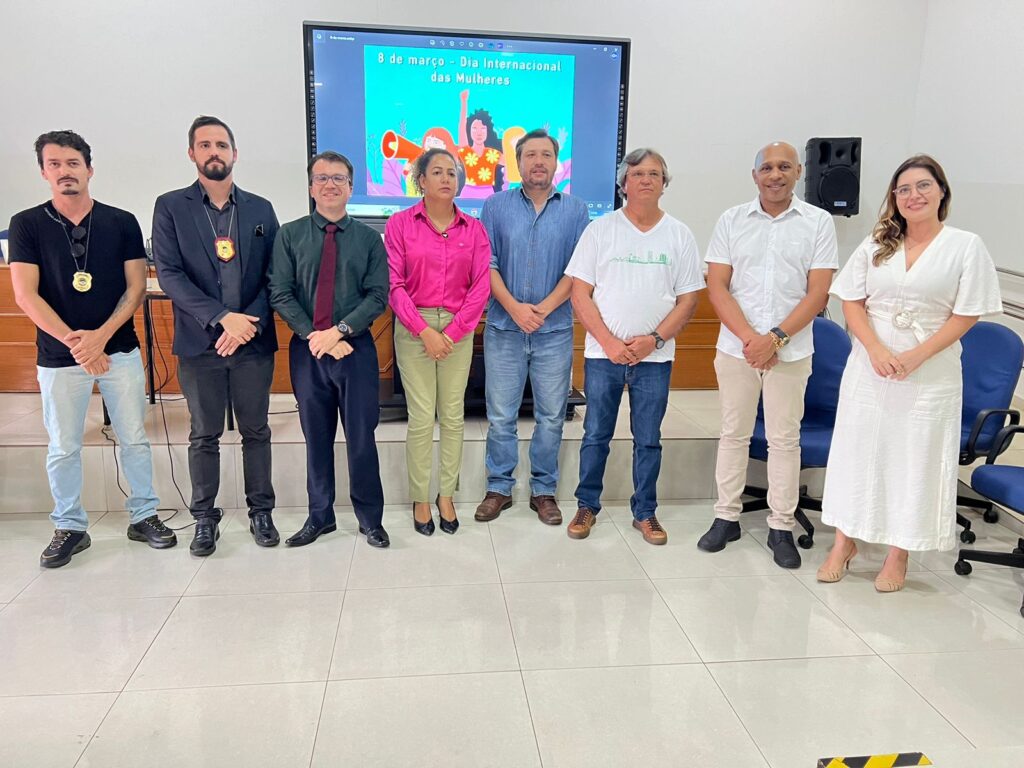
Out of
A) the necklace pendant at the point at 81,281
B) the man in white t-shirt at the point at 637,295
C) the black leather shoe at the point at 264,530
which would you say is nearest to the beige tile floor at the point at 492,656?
the black leather shoe at the point at 264,530

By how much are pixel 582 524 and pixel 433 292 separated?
50.1 inches

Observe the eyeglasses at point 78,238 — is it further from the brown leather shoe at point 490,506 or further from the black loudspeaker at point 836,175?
the black loudspeaker at point 836,175

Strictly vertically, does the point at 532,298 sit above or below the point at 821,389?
above

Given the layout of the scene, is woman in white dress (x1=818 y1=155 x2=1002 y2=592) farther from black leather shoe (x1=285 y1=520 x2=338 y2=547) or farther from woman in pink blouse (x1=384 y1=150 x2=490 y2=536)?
black leather shoe (x1=285 y1=520 x2=338 y2=547)

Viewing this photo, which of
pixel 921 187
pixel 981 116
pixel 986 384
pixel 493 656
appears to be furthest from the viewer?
pixel 981 116

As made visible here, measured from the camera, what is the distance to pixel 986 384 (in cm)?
345

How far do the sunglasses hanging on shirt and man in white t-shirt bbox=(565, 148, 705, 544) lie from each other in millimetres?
2005

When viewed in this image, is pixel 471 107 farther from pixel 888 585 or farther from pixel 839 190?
pixel 888 585

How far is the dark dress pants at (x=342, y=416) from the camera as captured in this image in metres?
3.04

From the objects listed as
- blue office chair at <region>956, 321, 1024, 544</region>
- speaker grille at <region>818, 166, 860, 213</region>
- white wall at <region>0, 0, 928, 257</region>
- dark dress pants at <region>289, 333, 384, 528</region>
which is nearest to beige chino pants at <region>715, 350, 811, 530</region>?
blue office chair at <region>956, 321, 1024, 544</region>

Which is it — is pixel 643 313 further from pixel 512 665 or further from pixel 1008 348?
pixel 1008 348

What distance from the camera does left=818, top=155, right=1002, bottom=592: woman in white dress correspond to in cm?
260

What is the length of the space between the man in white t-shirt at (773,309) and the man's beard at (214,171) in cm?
205

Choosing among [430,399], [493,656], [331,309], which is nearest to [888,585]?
[493,656]
